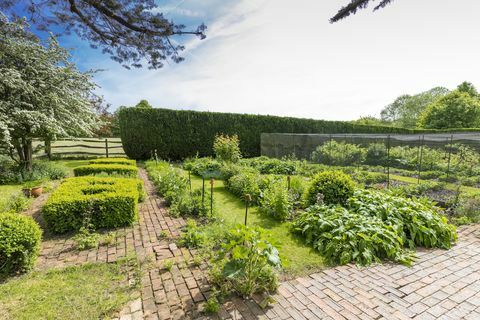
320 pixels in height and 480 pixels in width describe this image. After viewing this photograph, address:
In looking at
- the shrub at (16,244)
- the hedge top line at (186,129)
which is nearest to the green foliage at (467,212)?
the shrub at (16,244)

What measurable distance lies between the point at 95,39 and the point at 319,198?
4.88 m

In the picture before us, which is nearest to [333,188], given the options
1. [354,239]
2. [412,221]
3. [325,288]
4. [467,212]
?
[412,221]

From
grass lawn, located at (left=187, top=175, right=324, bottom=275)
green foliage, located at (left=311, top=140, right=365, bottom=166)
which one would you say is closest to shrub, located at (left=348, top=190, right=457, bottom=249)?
grass lawn, located at (left=187, top=175, right=324, bottom=275)

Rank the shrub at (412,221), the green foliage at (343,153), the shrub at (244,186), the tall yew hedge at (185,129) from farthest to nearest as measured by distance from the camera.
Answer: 1. the tall yew hedge at (185,129)
2. the green foliage at (343,153)
3. the shrub at (244,186)
4. the shrub at (412,221)

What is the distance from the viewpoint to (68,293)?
94.7 inches

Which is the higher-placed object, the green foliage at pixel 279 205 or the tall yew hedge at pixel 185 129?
the tall yew hedge at pixel 185 129

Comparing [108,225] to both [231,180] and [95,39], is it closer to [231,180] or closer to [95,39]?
[95,39]

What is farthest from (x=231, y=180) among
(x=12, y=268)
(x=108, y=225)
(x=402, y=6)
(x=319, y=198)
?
(x=402, y=6)

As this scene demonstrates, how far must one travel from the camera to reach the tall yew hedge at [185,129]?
12.8m

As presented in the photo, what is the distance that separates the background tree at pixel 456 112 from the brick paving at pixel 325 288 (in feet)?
106

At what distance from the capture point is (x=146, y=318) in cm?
210

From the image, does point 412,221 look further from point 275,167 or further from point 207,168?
point 207,168

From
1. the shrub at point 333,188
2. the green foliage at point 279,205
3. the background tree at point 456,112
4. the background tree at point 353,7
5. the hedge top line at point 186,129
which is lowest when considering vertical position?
A: the green foliage at point 279,205

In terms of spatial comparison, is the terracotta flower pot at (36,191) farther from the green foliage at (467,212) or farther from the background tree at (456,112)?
the background tree at (456,112)
